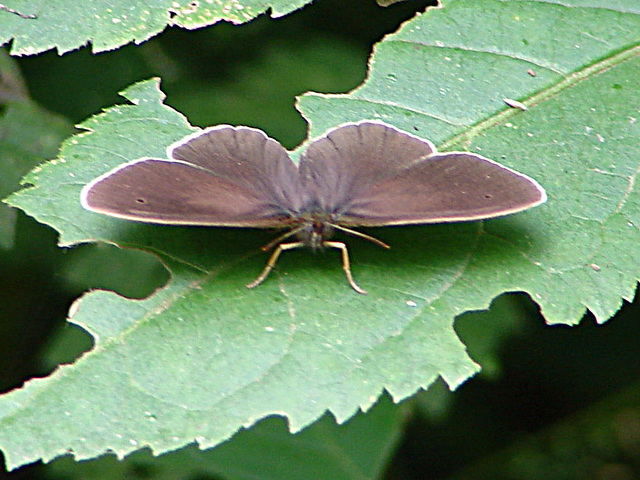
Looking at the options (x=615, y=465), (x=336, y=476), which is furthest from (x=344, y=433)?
(x=615, y=465)

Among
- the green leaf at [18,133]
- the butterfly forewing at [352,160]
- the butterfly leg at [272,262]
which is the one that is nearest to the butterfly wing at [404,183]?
the butterfly forewing at [352,160]

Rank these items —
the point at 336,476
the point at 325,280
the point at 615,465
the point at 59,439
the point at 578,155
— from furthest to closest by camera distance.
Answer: the point at 615,465 → the point at 336,476 → the point at 578,155 → the point at 325,280 → the point at 59,439

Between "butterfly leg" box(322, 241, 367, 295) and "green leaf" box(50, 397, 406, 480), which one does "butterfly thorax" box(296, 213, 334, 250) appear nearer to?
"butterfly leg" box(322, 241, 367, 295)

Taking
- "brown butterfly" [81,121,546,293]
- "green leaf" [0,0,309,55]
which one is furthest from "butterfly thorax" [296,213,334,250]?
"green leaf" [0,0,309,55]

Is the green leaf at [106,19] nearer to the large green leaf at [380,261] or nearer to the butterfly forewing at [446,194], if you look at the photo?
the large green leaf at [380,261]

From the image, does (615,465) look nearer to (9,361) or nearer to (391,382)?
(391,382)
